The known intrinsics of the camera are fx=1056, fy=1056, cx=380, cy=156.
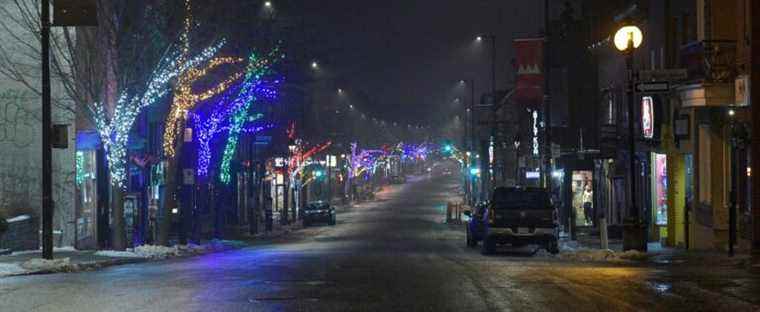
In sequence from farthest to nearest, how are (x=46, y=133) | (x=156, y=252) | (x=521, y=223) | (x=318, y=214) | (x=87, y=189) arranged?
(x=318, y=214) < (x=87, y=189) < (x=156, y=252) < (x=521, y=223) < (x=46, y=133)

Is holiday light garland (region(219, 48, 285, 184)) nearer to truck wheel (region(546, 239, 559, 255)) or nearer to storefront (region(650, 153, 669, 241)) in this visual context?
truck wheel (region(546, 239, 559, 255))

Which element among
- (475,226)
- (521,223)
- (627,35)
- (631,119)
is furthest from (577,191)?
(627,35)

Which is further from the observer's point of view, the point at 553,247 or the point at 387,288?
the point at 553,247

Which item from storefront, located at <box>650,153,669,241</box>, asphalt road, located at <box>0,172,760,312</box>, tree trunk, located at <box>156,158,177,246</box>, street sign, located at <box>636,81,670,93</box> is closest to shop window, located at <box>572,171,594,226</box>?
storefront, located at <box>650,153,669,241</box>

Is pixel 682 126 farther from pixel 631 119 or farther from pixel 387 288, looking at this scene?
pixel 387 288

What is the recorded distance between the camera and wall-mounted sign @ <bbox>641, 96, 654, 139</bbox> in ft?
103

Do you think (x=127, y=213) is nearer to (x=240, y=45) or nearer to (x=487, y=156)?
(x=240, y=45)

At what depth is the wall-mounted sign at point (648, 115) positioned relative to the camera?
31438 mm

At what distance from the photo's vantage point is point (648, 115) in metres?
31.8

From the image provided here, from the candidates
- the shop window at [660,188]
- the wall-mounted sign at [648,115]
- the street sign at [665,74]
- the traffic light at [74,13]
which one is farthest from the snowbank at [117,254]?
the shop window at [660,188]

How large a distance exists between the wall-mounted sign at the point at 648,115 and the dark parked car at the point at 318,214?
37.9m

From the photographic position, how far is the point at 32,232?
31.0 meters

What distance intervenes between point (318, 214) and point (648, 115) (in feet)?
127

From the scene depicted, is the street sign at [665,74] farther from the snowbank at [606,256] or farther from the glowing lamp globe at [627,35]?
the snowbank at [606,256]
